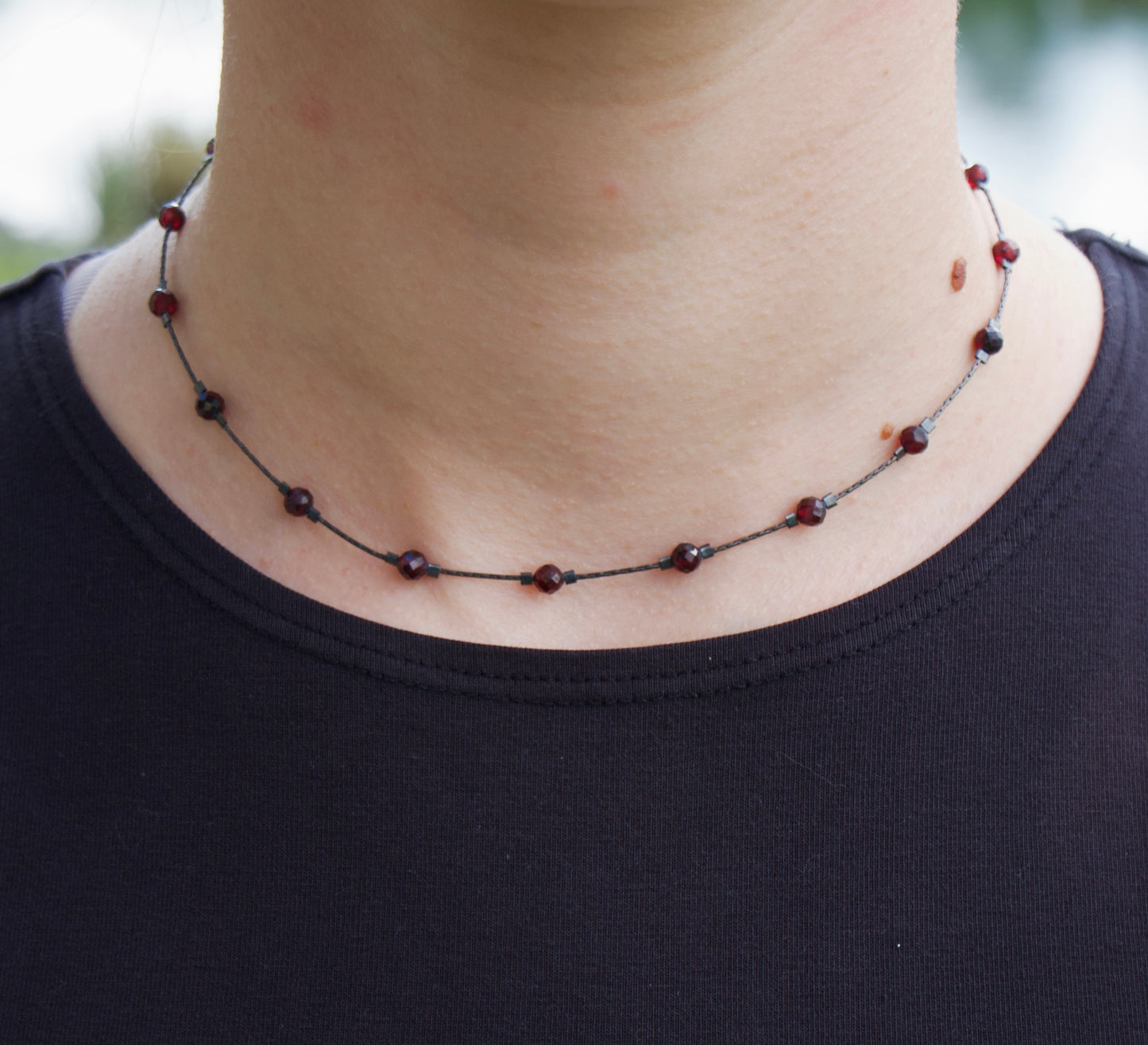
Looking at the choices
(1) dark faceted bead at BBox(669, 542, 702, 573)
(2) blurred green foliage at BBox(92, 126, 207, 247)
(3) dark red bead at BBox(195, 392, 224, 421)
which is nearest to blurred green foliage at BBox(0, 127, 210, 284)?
(2) blurred green foliage at BBox(92, 126, 207, 247)

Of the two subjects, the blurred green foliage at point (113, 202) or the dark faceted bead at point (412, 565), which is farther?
the blurred green foliage at point (113, 202)

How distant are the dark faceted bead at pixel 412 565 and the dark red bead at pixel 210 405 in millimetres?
230

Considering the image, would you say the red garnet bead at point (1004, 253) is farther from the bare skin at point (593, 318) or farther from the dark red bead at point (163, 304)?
the dark red bead at point (163, 304)

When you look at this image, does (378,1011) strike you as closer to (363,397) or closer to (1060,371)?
(363,397)

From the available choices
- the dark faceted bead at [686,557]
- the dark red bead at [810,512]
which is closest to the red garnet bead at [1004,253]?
the dark red bead at [810,512]

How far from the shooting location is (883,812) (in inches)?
33.4

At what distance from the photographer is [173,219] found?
1.06 meters

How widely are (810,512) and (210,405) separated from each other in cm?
56

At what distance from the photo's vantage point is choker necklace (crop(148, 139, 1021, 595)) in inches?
35.9

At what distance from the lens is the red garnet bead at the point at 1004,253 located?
3.27ft

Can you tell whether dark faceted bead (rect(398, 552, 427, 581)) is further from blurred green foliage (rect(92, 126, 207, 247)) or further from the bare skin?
blurred green foliage (rect(92, 126, 207, 247))

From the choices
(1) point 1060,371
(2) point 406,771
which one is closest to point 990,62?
(1) point 1060,371

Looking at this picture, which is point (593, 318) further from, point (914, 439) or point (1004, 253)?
Answer: point (1004, 253)

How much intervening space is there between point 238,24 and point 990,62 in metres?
3.10
